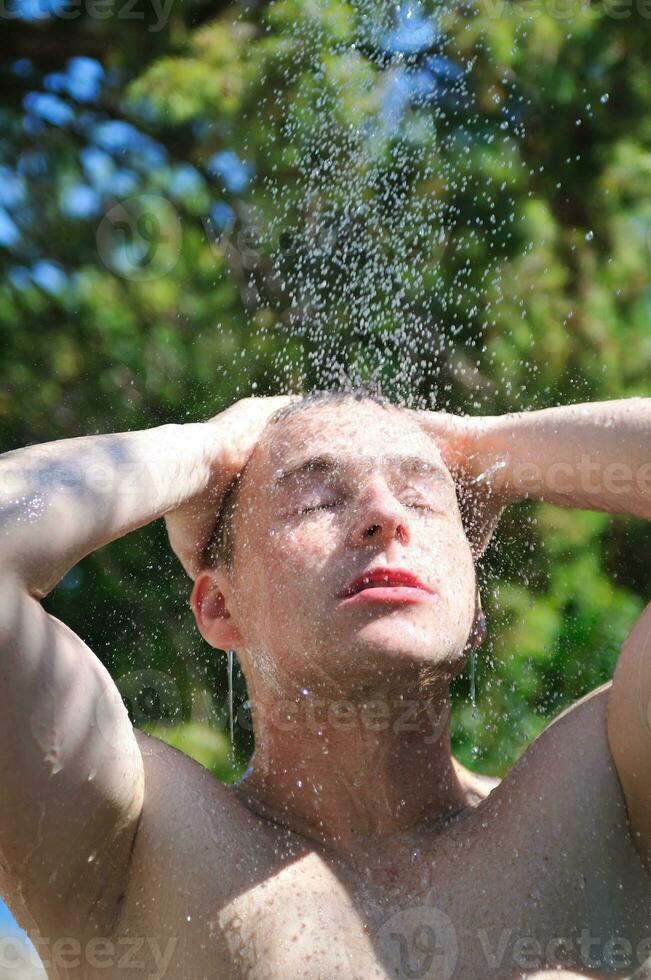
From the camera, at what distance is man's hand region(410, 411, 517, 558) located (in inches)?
93.2

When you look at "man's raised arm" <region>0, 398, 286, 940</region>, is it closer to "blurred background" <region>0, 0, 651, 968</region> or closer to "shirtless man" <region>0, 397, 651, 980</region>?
"shirtless man" <region>0, 397, 651, 980</region>

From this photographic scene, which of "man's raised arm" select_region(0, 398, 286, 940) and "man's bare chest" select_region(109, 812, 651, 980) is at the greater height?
"man's raised arm" select_region(0, 398, 286, 940)

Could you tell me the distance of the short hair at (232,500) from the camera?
2377 mm

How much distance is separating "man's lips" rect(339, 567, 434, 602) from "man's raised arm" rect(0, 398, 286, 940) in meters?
0.38

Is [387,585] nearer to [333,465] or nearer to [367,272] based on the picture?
[333,465]

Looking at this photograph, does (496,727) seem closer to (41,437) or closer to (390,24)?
(41,437)

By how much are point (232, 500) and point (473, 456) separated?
490 mm

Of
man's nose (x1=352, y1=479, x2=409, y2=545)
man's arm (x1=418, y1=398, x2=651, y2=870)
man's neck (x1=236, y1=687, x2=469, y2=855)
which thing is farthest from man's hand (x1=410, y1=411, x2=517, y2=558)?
man's neck (x1=236, y1=687, x2=469, y2=855)

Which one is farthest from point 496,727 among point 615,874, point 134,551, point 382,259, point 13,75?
point 13,75

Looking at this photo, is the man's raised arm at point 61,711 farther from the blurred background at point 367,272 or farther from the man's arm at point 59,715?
the blurred background at point 367,272

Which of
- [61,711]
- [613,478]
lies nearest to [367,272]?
[613,478]

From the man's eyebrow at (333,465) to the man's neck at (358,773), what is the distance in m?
0.42

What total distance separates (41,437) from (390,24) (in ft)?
5.42

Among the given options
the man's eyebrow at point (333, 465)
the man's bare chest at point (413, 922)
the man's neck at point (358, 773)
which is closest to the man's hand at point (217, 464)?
the man's eyebrow at point (333, 465)
